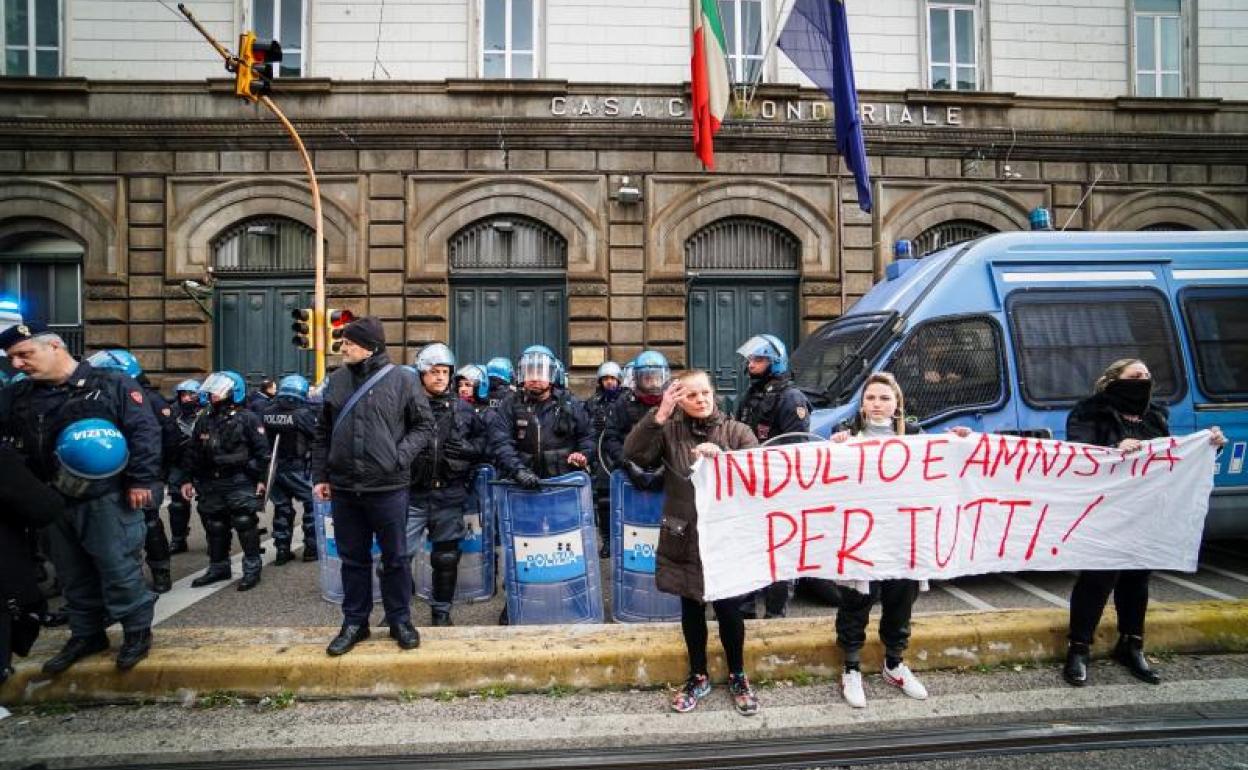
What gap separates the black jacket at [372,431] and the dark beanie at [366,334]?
8 cm

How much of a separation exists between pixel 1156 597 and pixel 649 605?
4.23 m

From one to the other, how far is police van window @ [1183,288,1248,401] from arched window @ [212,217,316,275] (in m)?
13.2

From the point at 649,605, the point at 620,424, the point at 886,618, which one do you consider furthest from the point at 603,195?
the point at 886,618

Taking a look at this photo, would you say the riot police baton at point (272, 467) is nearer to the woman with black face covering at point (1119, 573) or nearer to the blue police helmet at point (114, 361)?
the blue police helmet at point (114, 361)

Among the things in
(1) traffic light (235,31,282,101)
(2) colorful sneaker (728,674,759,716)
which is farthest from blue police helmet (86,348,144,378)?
(2) colorful sneaker (728,674,759,716)

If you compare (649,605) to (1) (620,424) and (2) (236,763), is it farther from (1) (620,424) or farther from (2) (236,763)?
(2) (236,763)

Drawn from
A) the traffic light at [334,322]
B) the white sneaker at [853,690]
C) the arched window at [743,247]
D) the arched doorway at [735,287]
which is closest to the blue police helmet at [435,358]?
the white sneaker at [853,690]

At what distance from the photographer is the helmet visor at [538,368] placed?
5199mm

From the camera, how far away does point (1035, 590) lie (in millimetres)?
5441

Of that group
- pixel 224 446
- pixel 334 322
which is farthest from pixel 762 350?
pixel 334 322

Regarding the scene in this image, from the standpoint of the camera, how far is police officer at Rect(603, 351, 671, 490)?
426 centimetres

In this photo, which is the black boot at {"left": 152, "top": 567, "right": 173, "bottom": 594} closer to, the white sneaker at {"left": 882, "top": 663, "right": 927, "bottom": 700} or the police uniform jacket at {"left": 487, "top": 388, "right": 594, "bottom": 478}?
the police uniform jacket at {"left": 487, "top": 388, "right": 594, "bottom": 478}

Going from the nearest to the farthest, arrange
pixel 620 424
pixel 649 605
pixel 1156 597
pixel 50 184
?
pixel 649 605 < pixel 1156 597 < pixel 620 424 < pixel 50 184

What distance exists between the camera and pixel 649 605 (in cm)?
455
